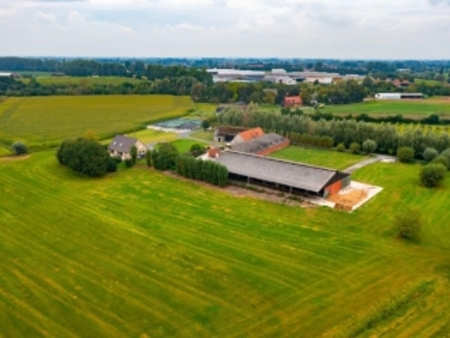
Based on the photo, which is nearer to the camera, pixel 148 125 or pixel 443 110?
pixel 148 125

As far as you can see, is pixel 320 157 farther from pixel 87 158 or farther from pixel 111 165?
pixel 87 158

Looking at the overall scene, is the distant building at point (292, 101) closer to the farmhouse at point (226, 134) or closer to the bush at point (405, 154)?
the farmhouse at point (226, 134)

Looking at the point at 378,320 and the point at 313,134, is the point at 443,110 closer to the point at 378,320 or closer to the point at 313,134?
Result: the point at 313,134

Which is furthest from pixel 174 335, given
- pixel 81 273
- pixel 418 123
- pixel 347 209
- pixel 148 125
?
pixel 418 123

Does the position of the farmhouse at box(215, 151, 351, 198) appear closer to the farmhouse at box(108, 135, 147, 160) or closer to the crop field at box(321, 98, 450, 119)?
the farmhouse at box(108, 135, 147, 160)

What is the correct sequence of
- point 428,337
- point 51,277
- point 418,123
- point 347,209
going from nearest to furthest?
point 428,337
point 51,277
point 347,209
point 418,123

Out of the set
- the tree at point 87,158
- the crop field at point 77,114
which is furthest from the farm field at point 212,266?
the crop field at point 77,114

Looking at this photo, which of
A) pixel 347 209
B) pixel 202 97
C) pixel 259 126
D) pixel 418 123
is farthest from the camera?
pixel 202 97
